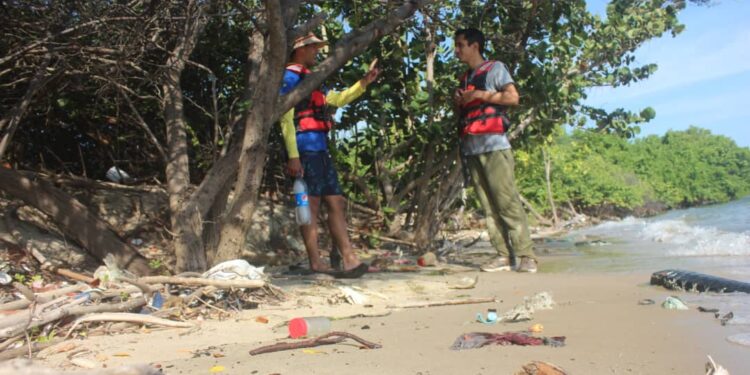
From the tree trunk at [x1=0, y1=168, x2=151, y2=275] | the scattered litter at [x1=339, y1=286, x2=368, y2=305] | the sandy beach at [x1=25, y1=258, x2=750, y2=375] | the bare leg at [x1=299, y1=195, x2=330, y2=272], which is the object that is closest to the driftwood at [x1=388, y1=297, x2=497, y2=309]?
the sandy beach at [x1=25, y1=258, x2=750, y2=375]

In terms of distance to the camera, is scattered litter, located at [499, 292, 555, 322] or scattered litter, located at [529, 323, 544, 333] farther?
scattered litter, located at [499, 292, 555, 322]

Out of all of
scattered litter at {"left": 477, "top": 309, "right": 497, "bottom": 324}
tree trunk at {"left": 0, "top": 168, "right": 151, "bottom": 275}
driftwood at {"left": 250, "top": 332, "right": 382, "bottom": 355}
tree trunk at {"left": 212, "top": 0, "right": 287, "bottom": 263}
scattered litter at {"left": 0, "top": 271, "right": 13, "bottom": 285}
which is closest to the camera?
driftwood at {"left": 250, "top": 332, "right": 382, "bottom": 355}

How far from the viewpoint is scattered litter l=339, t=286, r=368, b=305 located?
3.91 metres

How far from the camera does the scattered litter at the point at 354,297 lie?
3.91 metres

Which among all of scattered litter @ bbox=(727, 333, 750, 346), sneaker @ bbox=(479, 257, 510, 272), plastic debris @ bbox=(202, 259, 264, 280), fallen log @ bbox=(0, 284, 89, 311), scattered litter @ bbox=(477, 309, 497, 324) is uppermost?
plastic debris @ bbox=(202, 259, 264, 280)

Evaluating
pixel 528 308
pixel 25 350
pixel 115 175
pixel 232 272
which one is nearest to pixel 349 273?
pixel 232 272

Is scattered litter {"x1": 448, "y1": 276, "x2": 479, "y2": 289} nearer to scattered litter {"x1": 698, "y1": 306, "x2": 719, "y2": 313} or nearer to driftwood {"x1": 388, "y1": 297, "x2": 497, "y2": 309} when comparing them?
driftwood {"x1": 388, "y1": 297, "x2": 497, "y2": 309}

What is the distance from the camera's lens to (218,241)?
14.4ft

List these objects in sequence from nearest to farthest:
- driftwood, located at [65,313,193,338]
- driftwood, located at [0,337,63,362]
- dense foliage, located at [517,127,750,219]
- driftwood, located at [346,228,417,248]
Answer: driftwood, located at [0,337,63,362]
driftwood, located at [65,313,193,338]
driftwood, located at [346,228,417,248]
dense foliage, located at [517,127,750,219]

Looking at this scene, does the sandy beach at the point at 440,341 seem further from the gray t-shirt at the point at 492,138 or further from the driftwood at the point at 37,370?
the gray t-shirt at the point at 492,138

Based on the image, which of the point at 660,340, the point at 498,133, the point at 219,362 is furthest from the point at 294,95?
the point at 660,340

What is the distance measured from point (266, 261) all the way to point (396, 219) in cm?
138

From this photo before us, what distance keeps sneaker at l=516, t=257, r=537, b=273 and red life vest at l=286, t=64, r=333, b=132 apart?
1.97 metres

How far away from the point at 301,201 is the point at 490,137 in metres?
1.67
